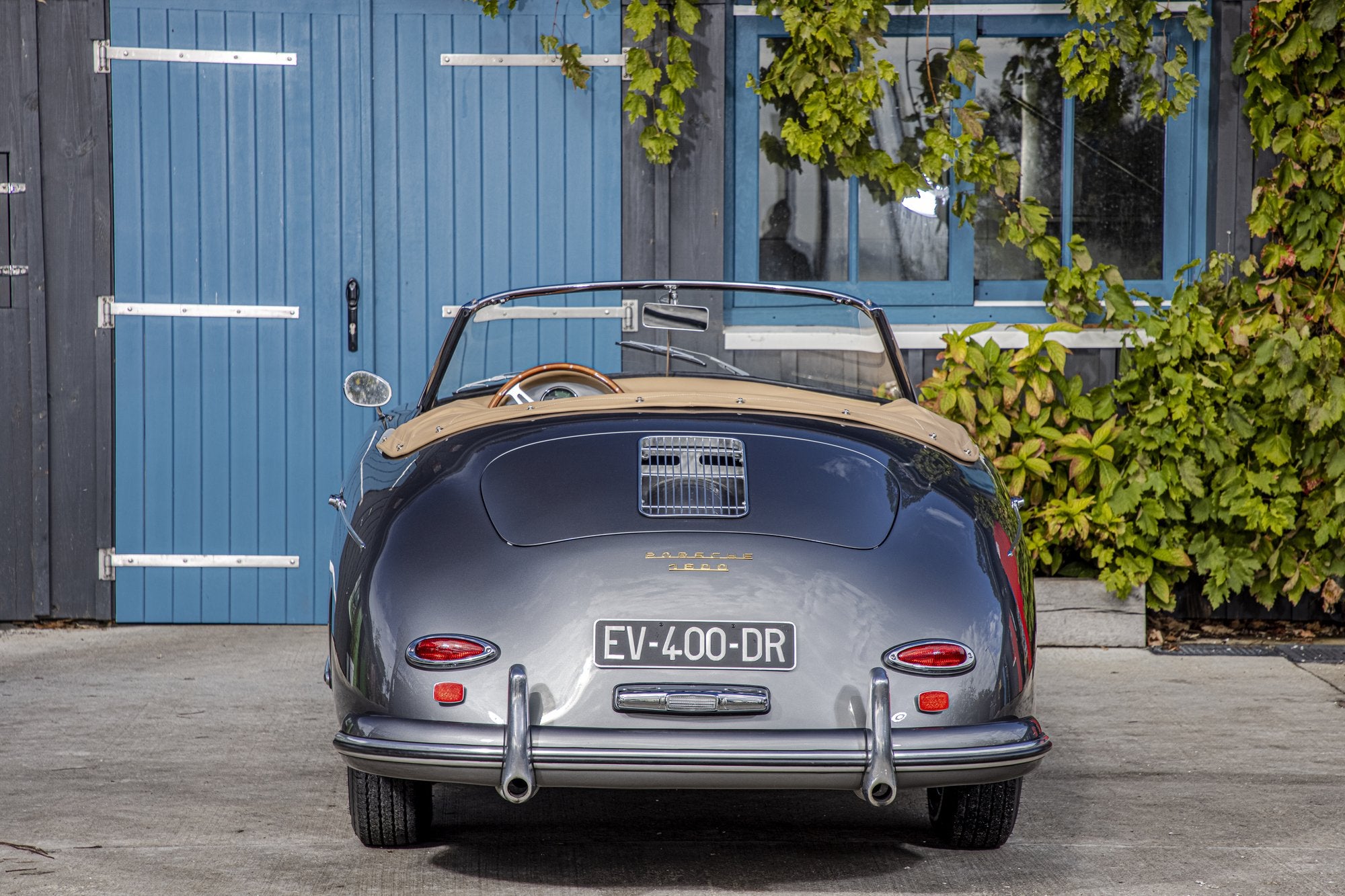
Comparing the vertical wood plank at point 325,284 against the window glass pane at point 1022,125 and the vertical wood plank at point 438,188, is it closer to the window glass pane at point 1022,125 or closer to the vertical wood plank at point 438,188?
the vertical wood plank at point 438,188

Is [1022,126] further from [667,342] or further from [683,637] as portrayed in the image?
[683,637]

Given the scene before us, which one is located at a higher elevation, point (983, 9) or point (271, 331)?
point (983, 9)

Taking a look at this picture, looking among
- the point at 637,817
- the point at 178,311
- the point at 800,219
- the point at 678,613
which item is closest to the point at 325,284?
Result: the point at 178,311

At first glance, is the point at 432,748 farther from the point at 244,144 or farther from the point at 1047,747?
the point at 244,144

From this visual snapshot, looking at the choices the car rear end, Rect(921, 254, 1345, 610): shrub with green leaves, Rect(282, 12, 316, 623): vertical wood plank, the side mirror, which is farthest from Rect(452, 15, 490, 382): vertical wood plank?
the car rear end

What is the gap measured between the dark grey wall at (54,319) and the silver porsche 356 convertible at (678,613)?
11.2 feet

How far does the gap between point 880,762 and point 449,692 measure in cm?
78

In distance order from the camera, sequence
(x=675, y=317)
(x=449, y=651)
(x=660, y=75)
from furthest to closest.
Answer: (x=660, y=75) → (x=675, y=317) → (x=449, y=651)

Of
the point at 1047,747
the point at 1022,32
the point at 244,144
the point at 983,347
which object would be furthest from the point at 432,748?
the point at 1022,32

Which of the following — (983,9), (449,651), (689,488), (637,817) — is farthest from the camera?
(983,9)

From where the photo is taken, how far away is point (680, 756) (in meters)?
2.48

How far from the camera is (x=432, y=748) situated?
2.50 m

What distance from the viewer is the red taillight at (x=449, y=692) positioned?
2.52m

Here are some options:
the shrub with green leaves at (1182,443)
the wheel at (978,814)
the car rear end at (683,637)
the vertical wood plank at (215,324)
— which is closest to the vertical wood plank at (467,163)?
the vertical wood plank at (215,324)
